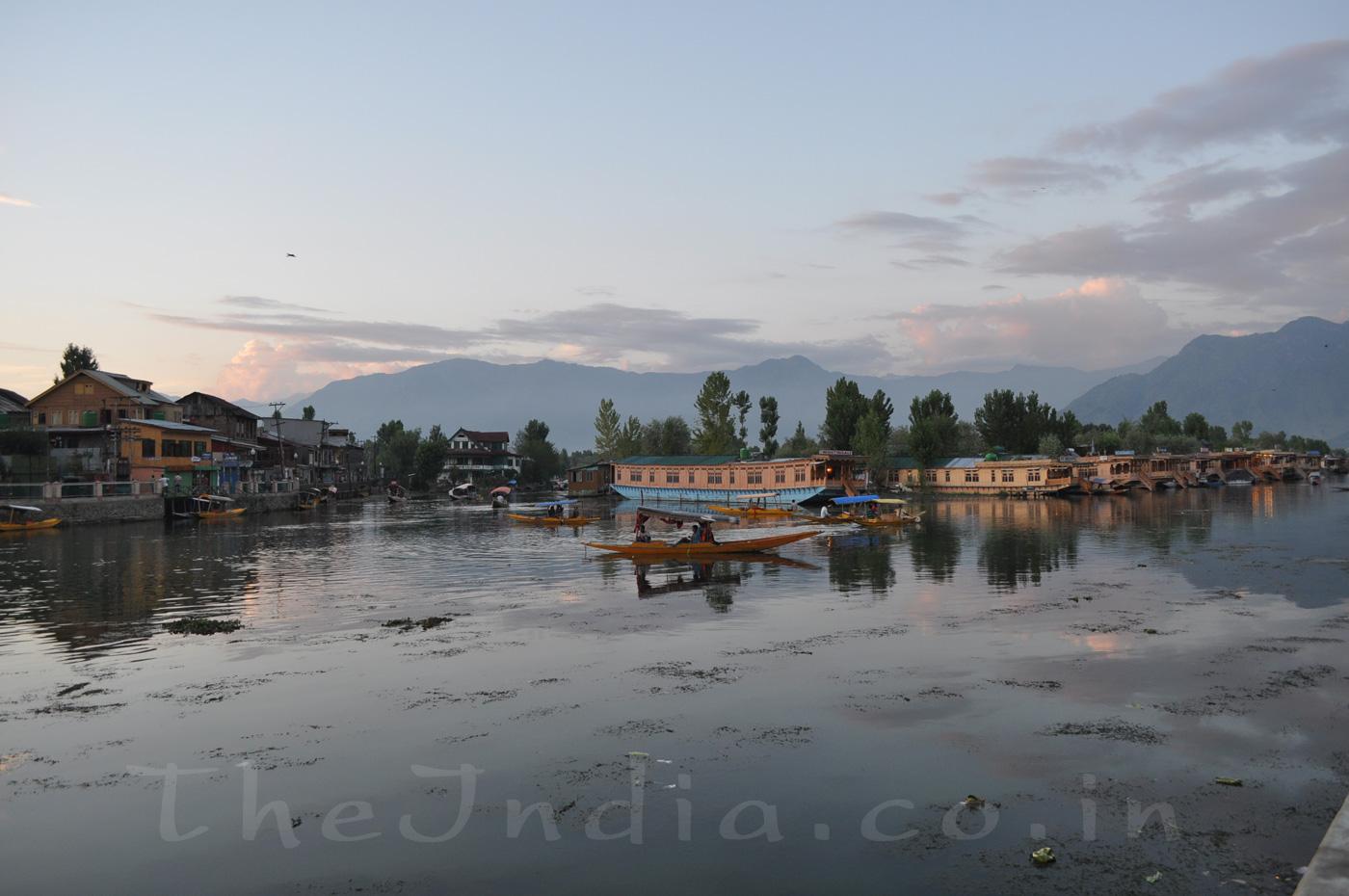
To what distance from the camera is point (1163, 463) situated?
124562mm

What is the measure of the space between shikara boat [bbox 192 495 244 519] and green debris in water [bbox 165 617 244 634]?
56982 millimetres

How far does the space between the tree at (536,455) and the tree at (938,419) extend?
233 ft

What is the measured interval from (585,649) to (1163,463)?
411ft

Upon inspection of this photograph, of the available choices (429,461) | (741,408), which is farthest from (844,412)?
(429,461)

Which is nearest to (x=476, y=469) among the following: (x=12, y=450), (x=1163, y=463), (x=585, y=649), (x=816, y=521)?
(x=12, y=450)

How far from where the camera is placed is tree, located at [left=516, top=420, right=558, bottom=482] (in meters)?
166

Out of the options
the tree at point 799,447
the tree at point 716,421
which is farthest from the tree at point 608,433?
the tree at point 799,447

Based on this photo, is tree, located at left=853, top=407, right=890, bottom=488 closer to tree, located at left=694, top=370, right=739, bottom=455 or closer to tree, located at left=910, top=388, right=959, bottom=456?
tree, located at left=910, top=388, right=959, bottom=456

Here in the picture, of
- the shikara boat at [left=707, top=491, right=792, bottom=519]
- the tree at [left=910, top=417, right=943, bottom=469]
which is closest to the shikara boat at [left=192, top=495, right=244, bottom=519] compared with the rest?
the shikara boat at [left=707, top=491, right=792, bottom=519]

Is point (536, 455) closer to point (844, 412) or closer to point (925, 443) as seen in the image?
point (844, 412)

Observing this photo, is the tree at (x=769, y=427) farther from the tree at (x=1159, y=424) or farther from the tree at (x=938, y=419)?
the tree at (x=1159, y=424)

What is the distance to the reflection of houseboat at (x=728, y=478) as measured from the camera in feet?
288

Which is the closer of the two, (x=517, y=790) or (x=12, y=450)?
(x=517, y=790)

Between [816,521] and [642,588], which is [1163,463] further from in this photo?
[642,588]
